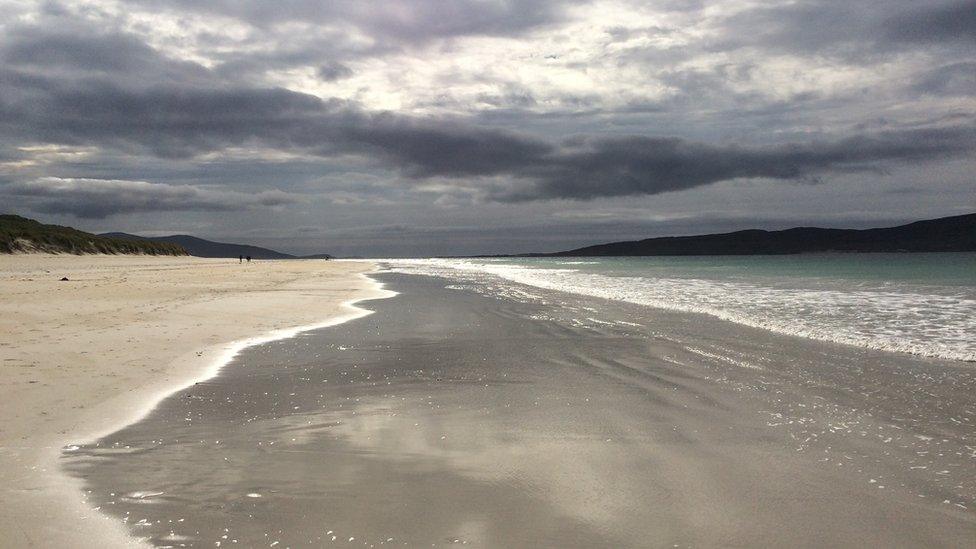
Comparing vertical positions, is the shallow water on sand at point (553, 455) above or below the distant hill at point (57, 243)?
below

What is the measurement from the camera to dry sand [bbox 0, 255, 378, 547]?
4.03 m

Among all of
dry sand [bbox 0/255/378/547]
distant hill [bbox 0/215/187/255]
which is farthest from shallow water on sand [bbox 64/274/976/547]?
distant hill [bbox 0/215/187/255]

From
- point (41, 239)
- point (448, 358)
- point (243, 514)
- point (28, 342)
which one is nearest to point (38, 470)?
point (243, 514)

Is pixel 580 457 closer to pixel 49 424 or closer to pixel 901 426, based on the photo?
pixel 901 426

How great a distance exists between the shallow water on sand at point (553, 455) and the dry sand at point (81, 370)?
0.27 m

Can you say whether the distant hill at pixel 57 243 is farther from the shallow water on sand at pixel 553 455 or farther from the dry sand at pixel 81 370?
the shallow water on sand at pixel 553 455

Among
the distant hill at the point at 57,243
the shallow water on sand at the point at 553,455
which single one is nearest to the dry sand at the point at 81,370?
the shallow water on sand at the point at 553,455

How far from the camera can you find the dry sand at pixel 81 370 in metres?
4.03

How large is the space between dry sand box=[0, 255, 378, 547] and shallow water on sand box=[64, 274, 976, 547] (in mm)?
269

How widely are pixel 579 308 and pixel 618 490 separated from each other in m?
16.2

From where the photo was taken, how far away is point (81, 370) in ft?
28.8

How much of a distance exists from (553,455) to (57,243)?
329ft

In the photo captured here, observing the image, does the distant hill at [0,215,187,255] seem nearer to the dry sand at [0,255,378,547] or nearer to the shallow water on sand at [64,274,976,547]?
the dry sand at [0,255,378,547]

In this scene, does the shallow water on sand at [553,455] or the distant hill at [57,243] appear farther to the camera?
the distant hill at [57,243]
